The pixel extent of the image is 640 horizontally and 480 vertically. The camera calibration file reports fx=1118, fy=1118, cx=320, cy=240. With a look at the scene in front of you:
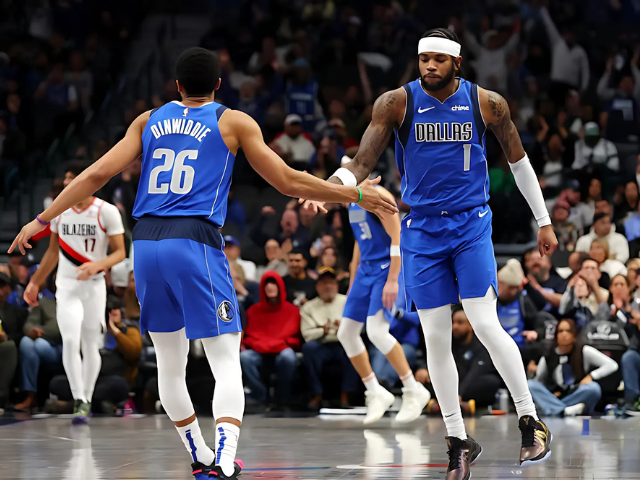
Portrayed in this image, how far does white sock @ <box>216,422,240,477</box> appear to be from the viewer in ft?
18.4

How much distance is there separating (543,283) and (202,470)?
7431mm

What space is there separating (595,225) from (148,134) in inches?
345

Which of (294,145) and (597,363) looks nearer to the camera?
(597,363)

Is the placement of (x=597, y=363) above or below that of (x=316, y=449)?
above

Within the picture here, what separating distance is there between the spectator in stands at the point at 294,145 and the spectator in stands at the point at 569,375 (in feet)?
18.1

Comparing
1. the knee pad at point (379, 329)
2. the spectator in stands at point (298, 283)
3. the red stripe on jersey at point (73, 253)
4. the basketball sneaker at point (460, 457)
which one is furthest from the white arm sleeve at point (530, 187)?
the spectator in stands at point (298, 283)

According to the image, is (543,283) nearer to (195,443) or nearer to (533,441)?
(533,441)

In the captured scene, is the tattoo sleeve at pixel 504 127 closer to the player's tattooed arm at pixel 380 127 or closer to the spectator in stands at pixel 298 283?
the player's tattooed arm at pixel 380 127

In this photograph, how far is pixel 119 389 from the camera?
1171cm

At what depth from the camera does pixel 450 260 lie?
666 cm

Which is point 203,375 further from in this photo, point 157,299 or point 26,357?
point 157,299

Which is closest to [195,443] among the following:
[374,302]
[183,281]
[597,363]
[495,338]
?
[183,281]

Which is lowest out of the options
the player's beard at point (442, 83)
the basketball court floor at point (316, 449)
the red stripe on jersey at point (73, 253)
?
the basketball court floor at point (316, 449)

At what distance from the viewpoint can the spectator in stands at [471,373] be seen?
37.5 ft
